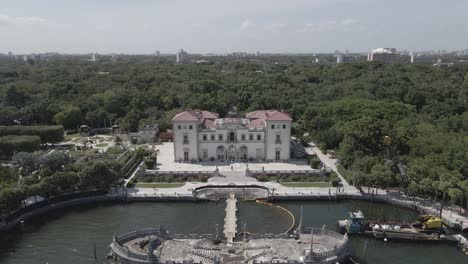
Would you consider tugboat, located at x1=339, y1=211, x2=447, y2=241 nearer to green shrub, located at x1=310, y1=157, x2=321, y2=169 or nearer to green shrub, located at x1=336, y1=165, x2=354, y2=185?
green shrub, located at x1=336, y1=165, x2=354, y2=185

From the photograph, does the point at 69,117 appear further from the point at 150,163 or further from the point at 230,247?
the point at 230,247

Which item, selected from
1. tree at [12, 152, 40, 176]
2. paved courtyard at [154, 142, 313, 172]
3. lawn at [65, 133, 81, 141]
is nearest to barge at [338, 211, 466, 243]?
paved courtyard at [154, 142, 313, 172]

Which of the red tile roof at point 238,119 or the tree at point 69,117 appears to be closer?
the red tile roof at point 238,119

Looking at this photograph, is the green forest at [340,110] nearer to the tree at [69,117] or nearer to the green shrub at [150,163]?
the tree at [69,117]

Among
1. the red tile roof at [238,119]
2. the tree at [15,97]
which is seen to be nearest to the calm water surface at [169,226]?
the red tile roof at [238,119]

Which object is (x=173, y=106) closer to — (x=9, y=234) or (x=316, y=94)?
(x=316, y=94)

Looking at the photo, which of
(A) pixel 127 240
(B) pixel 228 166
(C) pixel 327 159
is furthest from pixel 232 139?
(A) pixel 127 240

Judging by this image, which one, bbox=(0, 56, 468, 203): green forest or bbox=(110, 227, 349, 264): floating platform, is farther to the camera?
bbox=(0, 56, 468, 203): green forest

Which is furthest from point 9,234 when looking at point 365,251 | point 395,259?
point 395,259
